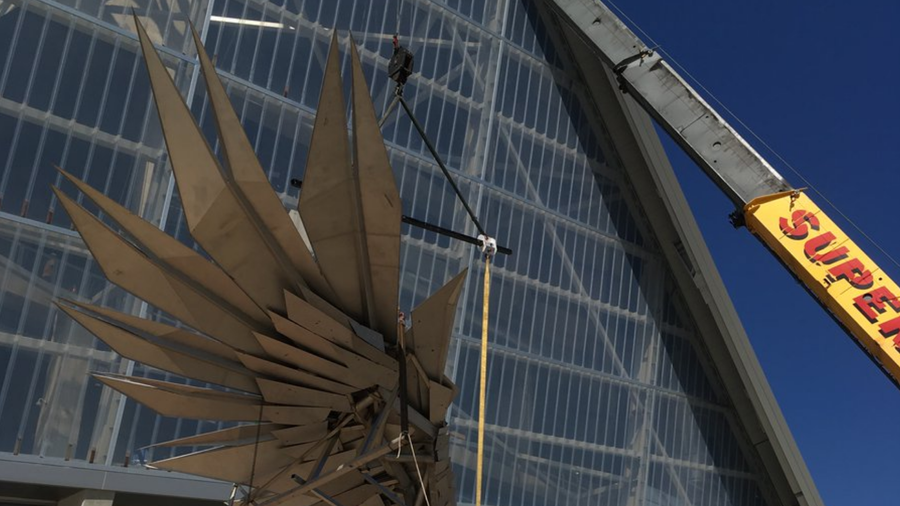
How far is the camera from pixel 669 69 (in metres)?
24.1

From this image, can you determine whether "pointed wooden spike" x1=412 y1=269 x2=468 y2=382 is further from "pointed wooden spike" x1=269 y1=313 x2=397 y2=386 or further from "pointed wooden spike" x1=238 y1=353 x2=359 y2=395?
"pointed wooden spike" x1=238 y1=353 x2=359 y2=395

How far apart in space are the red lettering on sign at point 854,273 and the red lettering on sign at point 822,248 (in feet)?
0.62

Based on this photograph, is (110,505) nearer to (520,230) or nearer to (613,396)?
(520,230)

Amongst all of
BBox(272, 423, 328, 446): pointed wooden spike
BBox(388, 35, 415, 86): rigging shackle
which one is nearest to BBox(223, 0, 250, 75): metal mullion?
BBox(388, 35, 415, 86): rigging shackle

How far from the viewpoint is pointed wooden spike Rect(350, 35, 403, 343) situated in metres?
6.83

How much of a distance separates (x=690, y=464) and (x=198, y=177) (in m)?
25.2

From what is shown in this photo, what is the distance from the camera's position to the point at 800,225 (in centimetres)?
2123

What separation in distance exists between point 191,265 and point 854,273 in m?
16.7

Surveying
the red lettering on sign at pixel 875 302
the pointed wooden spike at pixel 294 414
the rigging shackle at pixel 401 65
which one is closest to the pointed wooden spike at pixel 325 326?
the pointed wooden spike at pixel 294 414

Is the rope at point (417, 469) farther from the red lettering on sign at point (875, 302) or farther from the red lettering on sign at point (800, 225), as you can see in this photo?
the red lettering on sign at point (800, 225)

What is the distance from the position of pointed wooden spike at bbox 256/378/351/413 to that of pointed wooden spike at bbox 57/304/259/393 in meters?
0.17

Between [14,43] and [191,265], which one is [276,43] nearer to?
[14,43]

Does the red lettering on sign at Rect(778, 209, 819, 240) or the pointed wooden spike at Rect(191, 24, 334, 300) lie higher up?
the red lettering on sign at Rect(778, 209, 819, 240)

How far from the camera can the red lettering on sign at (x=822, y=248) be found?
2045 cm
